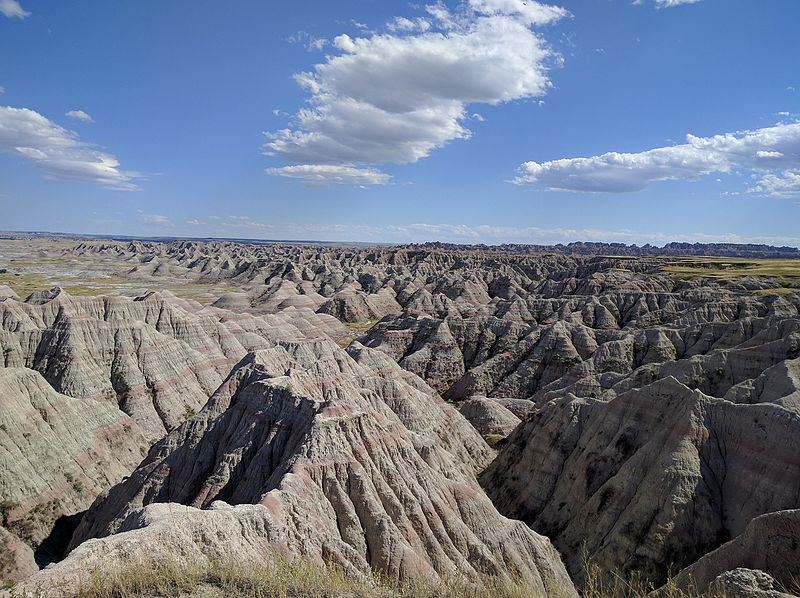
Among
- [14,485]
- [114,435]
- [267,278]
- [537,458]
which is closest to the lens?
[14,485]

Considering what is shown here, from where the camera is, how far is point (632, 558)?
26.0 meters

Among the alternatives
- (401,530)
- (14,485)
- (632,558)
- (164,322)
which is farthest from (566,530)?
(164,322)

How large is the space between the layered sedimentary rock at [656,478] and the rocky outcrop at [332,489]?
4.42 meters

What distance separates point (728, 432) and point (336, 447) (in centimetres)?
2318

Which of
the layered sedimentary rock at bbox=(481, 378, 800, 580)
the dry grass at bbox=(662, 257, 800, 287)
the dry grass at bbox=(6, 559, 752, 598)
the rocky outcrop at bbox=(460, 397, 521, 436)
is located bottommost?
the rocky outcrop at bbox=(460, 397, 521, 436)

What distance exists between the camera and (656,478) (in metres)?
28.0

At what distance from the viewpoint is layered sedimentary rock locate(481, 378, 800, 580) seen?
25.8 meters

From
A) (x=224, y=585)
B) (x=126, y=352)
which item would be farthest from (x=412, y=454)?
(x=126, y=352)

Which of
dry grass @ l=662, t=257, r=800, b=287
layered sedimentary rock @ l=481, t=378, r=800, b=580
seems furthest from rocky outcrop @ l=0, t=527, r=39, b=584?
dry grass @ l=662, t=257, r=800, b=287

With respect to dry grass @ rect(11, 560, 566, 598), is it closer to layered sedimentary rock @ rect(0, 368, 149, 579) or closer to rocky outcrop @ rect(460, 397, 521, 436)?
layered sedimentary rock @ rect(0, 368, 149, 579)

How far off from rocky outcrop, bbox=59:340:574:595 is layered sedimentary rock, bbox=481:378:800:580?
4.42 metres

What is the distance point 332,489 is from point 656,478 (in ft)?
61.0

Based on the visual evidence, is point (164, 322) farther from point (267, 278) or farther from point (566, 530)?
point (267, 278)

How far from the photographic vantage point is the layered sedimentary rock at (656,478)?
25766mm
